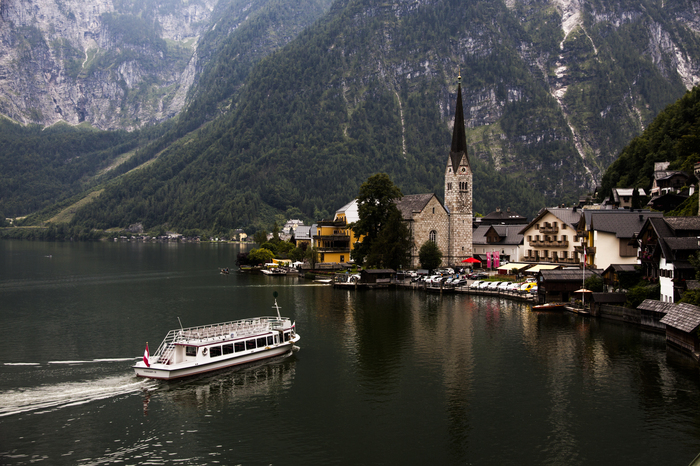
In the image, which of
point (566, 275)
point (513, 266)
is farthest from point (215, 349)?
point (513, 266)

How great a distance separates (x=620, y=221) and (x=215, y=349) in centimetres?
5251

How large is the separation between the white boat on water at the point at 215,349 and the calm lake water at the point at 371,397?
38.4 inches

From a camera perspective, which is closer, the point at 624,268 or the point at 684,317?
the point at 684,317

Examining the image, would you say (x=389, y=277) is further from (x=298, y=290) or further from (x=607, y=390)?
(x=607, y=390)

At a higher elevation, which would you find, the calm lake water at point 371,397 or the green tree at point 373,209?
the green tree at point 373,209

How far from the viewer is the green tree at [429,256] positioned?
98500 mm

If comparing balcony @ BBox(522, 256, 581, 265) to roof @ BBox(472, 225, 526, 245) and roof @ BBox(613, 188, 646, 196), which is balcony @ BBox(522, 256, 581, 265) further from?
roof @ BBox(613, 188, 646, 196)

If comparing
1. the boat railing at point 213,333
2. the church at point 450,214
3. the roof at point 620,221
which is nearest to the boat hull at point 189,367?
the boat railing at point 213,333

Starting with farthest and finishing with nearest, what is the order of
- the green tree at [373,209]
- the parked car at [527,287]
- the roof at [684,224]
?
the green tree at [373,209]
the parked car at [527,287]
the roof at [684,224]

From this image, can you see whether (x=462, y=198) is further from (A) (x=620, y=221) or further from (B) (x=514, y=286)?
(A) (x=620, y=221)

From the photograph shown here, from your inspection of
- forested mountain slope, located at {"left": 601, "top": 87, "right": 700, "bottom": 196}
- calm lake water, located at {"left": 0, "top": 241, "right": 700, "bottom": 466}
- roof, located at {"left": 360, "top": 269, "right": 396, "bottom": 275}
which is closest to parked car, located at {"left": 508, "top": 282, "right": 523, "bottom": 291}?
calm lake water, located at {"left": 0, "top": 241, "right": 700, "bottom": 466}

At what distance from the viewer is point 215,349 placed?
42.8 metres

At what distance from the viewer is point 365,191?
103000 millimetres

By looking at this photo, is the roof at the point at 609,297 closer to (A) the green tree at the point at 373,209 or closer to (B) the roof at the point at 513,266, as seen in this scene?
(B) the roof at the point at 513,266
